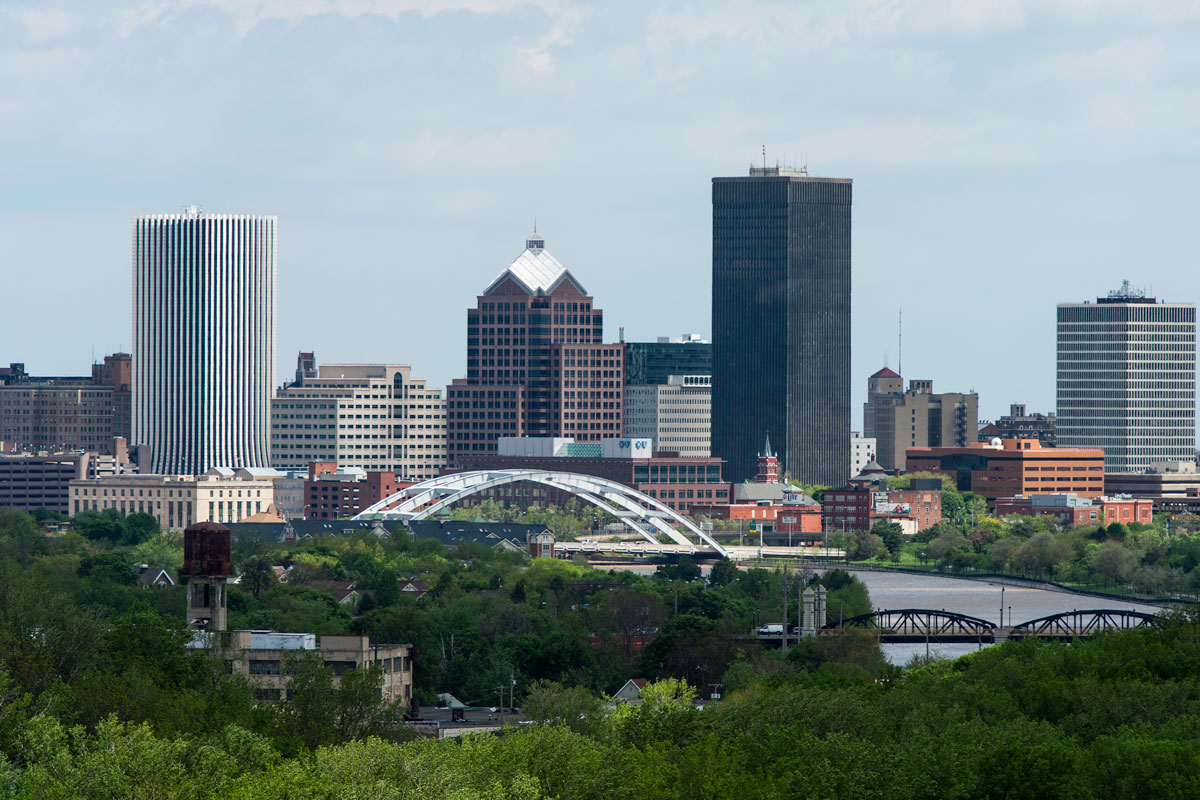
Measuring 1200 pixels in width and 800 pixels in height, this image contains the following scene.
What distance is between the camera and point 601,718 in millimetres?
97438

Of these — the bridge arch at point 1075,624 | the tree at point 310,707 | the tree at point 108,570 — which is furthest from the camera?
the tree at point 108,570

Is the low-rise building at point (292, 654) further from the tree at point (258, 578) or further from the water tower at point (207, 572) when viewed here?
the tree at point (258, 578)

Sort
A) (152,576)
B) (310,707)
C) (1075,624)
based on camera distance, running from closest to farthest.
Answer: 1. (310,707)
2. (152,576)
3. (1075,624)

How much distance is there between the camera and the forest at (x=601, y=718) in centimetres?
7219

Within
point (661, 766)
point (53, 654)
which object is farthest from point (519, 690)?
point (661, 766)

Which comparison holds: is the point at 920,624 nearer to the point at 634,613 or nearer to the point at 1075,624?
the point at 1075,624

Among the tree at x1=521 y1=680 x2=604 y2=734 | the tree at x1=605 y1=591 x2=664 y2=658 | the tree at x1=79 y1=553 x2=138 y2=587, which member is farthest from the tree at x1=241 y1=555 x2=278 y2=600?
the tree at x1=521 y1=680 x2=604 y2=734

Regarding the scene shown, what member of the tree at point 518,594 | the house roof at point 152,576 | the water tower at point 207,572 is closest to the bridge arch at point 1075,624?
the tree at point 518,594

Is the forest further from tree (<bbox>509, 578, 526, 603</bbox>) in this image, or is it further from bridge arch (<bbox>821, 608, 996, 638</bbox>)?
bridge arch (<bbox>821, 608, 996, 638</bbox>)

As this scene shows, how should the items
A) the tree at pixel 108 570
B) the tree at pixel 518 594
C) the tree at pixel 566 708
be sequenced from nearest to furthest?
the tree at pixel 566 708, the tree at pixel 518 594, the tree at pixel 108 570

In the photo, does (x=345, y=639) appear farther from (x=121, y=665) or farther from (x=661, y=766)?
(x=661, y=766)

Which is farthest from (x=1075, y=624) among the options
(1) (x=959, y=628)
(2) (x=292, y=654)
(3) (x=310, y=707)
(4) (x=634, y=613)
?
(3) (x=310, y=707)

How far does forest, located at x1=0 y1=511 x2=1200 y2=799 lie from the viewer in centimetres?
7219

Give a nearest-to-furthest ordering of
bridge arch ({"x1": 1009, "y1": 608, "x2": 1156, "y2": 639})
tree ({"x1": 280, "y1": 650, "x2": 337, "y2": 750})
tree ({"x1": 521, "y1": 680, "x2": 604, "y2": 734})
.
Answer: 1. tree ({"x1": 280, "y1": 650, "x2": 337, "y2": 750})
2. tree ({"x1": 521, "y1": 680, "x2": 604, "y2": 734})
3. bridge arch ({"x1": 1009, "y1": 608, "x2": 1156, "y2": 639})
